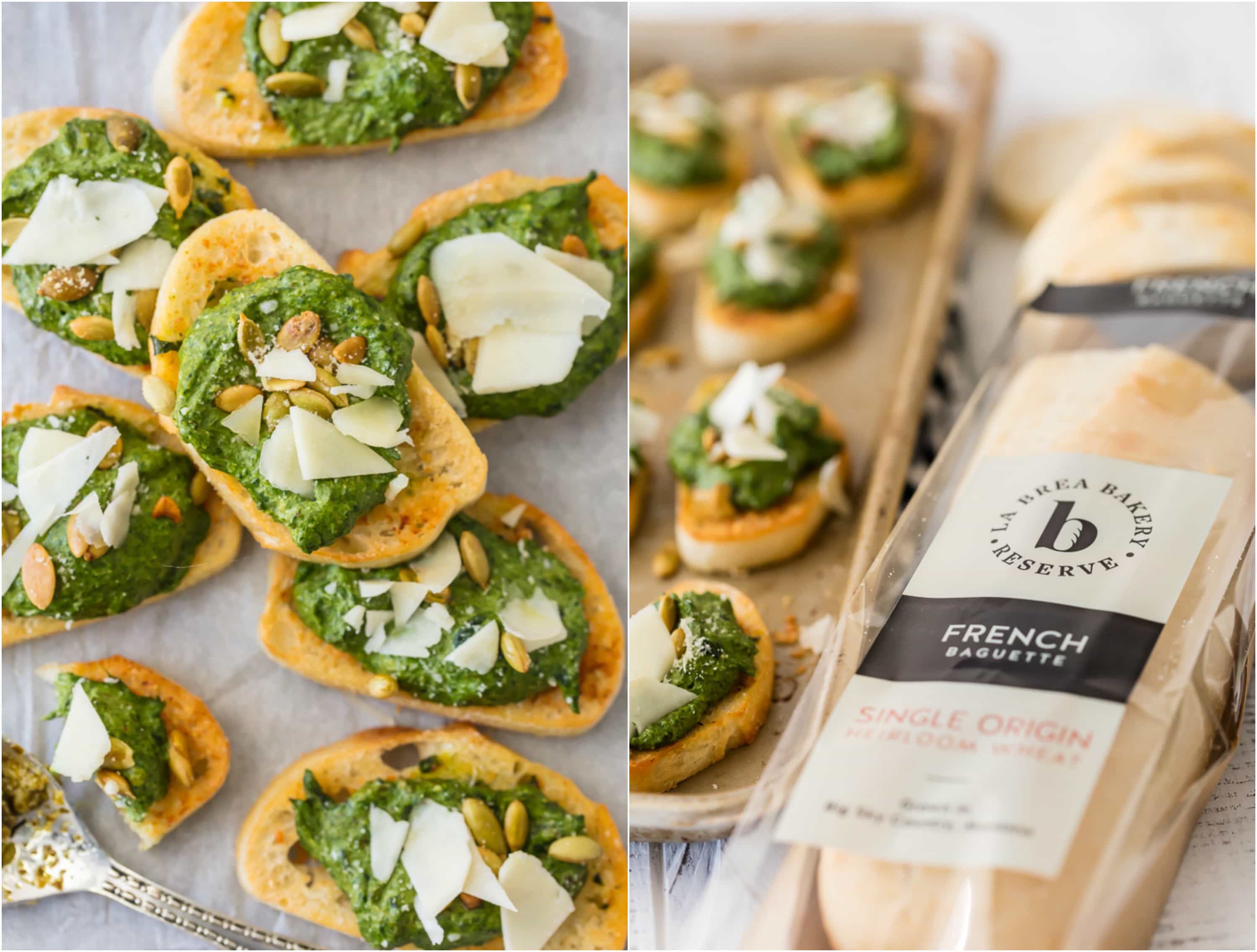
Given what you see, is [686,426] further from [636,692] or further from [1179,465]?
[1179,465]

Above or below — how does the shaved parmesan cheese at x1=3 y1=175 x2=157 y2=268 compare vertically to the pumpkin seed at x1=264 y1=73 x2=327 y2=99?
below

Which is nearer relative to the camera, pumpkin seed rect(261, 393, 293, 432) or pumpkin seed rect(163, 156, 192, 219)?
pumpkin seed rect(261, 393, 293, 432)

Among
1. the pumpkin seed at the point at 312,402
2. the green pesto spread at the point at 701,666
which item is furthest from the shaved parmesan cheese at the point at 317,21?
the green pesto spread at the point at 701,666

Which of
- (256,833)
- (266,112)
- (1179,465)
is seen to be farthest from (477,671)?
(1179,465)

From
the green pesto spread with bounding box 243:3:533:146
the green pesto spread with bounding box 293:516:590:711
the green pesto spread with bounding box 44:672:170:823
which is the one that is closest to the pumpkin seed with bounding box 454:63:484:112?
the green pesto spread with bounding box 243:3:533:146

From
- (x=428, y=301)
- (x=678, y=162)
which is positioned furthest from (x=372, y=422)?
(x=678, y=162)

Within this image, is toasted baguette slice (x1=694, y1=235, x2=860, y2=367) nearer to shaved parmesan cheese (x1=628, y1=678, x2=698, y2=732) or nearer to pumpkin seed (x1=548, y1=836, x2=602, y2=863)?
shaved parmesan cheese (x1=628, y1=678, x2=698, y2=732)
